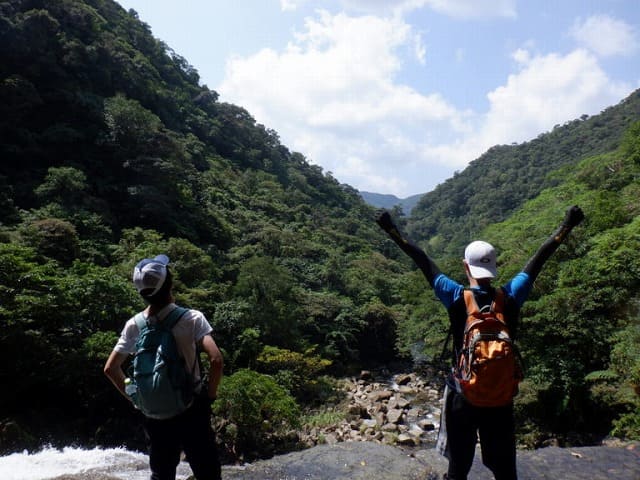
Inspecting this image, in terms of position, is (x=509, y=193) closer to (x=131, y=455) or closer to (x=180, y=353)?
(x=131, y=455)

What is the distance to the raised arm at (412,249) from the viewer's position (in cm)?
227

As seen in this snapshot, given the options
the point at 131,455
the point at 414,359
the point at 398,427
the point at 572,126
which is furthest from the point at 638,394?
the point at 572,126

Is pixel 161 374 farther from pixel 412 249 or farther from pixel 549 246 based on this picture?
pixel 549 246

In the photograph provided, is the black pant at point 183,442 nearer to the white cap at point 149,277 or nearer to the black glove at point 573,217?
the white cap at point 149,277

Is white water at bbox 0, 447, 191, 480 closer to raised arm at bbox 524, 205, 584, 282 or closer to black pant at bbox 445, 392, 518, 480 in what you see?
black pant at bbox 445, 392, 518, 480

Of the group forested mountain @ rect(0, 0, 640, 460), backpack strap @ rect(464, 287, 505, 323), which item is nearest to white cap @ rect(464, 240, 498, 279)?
backpack strap @ rect(464, 287, 505, 323)

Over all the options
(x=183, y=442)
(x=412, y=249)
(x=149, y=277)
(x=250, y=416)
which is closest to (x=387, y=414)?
(x=250, y=416)

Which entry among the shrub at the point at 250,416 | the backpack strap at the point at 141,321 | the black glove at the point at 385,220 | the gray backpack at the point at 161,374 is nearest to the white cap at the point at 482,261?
the black glove at the point at 385,220

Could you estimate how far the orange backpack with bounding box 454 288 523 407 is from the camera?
1.99 meters

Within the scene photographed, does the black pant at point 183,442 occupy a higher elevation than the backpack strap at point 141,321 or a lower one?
lower

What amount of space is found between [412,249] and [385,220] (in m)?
0.22

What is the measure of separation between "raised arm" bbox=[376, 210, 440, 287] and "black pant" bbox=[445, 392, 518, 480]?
25.2 inches

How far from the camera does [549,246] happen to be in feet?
7.90

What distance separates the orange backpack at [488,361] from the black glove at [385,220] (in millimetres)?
578
